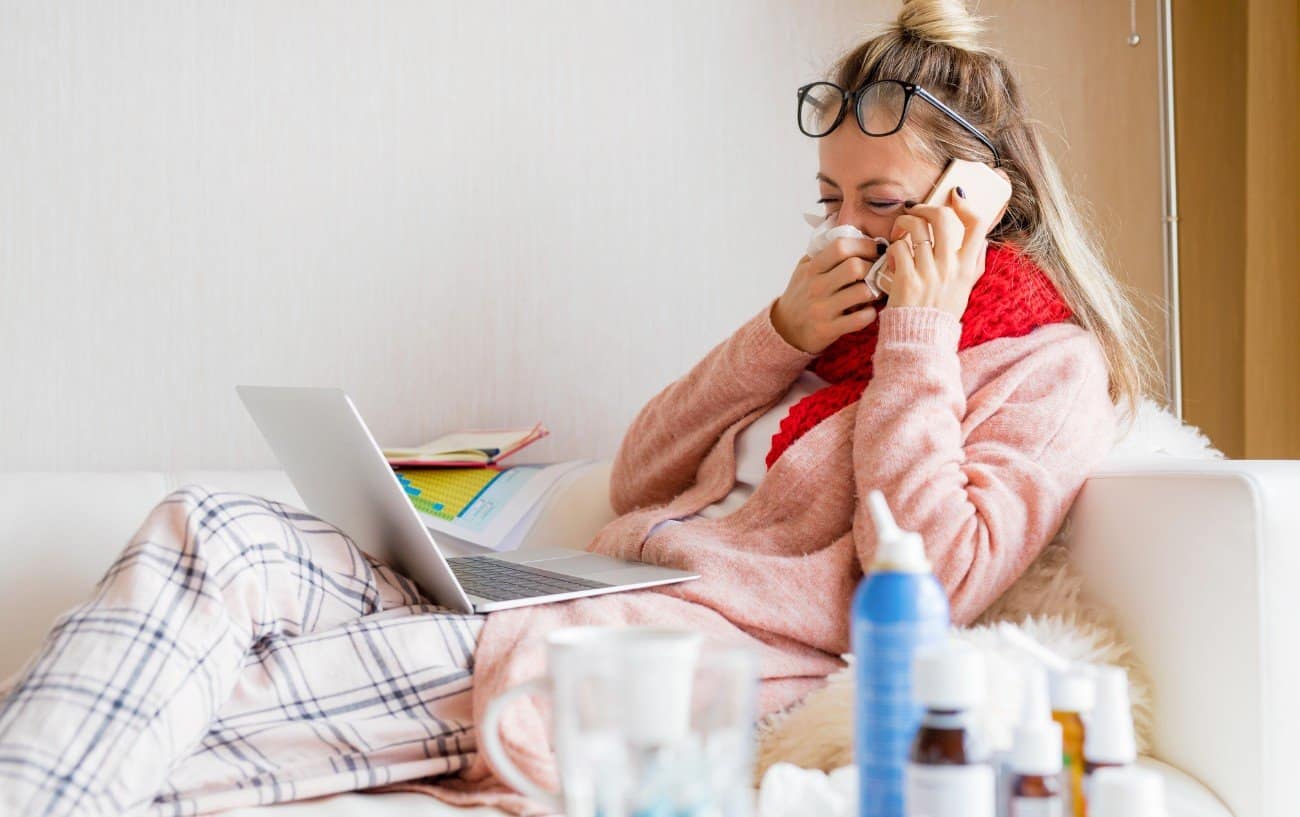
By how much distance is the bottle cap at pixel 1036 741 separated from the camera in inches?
24.9

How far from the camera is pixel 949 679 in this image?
60 centimetres

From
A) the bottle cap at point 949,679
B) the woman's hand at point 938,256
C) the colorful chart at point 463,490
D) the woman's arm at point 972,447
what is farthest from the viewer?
the colorful chart at point 463,490

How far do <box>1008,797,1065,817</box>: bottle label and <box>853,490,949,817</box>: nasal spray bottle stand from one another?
58 mm

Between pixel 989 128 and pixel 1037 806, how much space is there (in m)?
1.02

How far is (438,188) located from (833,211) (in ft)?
2.27

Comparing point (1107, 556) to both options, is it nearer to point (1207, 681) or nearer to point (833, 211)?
point (1207, 681)

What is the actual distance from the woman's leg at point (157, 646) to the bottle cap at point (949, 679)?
641 millimetres

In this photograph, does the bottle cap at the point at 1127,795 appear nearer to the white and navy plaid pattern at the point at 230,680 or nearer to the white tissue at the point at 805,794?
the white tissue at the point at 805,794

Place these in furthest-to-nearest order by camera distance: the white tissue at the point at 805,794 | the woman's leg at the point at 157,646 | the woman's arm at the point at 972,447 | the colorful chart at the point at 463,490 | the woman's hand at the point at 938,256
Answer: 1. the colorful chart at the point at 463,490
2. the woman's hand at the point at 938,256
3. the woman's arm at the point at 972,447
4. the woman's leg at the point at 157,646
5. the white tissue at the point at 805,794

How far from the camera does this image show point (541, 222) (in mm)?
2002

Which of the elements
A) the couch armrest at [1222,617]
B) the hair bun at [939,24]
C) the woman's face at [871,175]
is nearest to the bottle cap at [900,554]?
the couch armrest at [1222,617]

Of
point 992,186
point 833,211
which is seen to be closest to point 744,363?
point 833,211

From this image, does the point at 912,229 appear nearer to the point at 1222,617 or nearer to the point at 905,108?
the point at 905,108

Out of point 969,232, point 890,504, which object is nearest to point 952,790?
point 890,504
